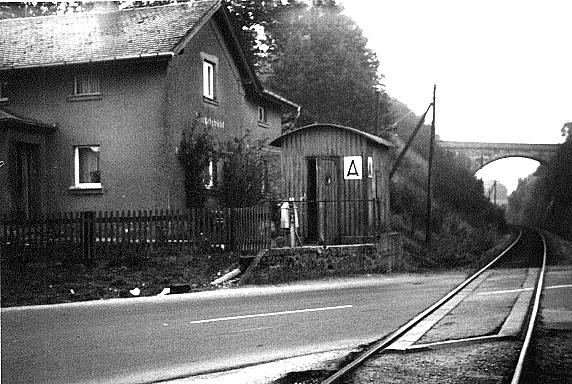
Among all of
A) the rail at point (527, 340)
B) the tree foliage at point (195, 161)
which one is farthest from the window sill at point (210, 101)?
the rail at point (527, 340)

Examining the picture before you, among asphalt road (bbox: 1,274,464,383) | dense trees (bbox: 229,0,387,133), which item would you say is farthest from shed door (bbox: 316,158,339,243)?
dense trees (bbox: 229,0,387,133)

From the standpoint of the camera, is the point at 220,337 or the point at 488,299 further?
the point at 488,299

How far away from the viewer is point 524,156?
186 ft

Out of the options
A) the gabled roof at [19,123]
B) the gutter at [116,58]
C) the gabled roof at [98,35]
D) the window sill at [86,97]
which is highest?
the gabled roof at [98,35]

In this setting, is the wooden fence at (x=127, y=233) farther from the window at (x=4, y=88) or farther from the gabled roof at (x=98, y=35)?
the window at (x=4, y=88)

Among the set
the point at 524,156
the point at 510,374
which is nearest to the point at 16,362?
the point at 510,374

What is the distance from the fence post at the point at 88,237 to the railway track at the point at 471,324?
7874 mm

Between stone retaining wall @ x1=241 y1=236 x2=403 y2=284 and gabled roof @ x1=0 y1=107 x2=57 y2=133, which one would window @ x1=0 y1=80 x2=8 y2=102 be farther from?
stone retaining wall @ x1=241 y1=236 x2=403 y2=284

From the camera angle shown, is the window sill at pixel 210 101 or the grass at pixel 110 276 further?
the window sill at pixel 210 101

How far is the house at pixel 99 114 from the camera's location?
834 inches

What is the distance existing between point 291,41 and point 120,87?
1967 centimetres

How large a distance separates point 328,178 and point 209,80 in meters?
5.66

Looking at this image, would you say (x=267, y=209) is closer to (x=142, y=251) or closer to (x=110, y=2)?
(x=142, y=251)

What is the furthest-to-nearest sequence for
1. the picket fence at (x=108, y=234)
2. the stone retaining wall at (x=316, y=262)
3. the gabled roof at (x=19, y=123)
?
the gabled roof at (x=19, y=123), the stone retaining wall at (x=316, y=262), the picket fence at (x=108, y=234)
